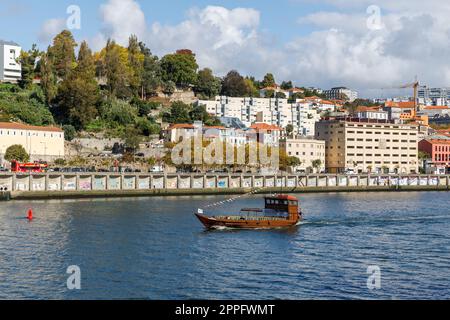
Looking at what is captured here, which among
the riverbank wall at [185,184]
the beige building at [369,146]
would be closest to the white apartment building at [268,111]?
the beige building at [369,146]

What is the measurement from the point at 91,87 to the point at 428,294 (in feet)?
252

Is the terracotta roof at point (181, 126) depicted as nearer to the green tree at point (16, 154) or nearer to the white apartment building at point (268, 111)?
the white apartment building at point (268, 111)

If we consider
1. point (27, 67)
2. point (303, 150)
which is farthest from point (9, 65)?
point (303, 150)

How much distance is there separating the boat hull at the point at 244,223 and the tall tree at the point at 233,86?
311ft

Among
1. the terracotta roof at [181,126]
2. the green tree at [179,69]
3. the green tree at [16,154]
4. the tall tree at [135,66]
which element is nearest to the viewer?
the green tree at [16,154]

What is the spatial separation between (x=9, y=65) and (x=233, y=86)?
50792 mm

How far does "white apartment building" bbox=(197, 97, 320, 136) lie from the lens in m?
131

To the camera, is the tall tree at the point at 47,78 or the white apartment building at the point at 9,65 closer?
the tall tree at the point at 47,78

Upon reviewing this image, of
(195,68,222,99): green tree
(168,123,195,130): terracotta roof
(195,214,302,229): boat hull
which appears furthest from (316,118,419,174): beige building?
(195,214,302,229): boat hull

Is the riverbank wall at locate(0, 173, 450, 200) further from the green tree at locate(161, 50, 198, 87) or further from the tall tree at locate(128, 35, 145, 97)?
the green tree at locate(161, 50, 198, 87)

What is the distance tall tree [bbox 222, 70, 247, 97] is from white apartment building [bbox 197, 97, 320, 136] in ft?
16.0

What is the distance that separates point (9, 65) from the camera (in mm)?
103250

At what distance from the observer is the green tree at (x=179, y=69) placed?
421 ft

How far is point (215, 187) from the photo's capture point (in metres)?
84.0
